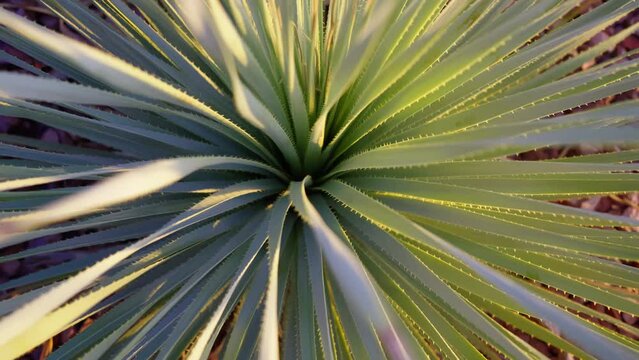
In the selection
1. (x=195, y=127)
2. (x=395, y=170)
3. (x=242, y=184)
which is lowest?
(x=395, y=170)

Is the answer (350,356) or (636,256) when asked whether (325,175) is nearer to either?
(350,356)

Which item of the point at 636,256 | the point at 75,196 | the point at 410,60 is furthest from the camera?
the point at 636,256

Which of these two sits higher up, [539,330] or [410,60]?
[410,60]

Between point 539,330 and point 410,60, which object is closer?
point 410,60

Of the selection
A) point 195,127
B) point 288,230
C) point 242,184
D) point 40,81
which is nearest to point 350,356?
point 288,230

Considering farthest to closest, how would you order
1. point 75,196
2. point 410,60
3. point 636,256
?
point 636,256, point 410,60, point 75,196

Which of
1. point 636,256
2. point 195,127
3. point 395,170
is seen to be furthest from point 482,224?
point 195,127
